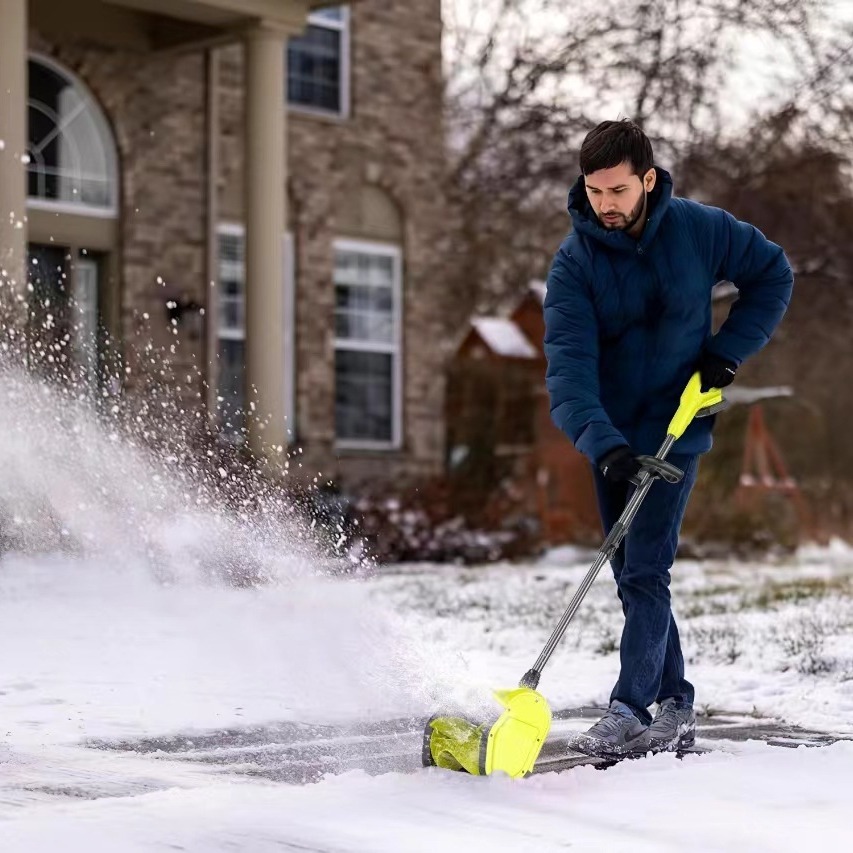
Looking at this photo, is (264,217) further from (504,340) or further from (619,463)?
(619,463)

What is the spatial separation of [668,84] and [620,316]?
12.7m

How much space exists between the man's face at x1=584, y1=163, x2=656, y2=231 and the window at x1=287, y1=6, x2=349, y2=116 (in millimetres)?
10605

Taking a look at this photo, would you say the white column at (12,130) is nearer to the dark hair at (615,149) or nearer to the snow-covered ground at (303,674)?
the snow-covered ground at (303,674)

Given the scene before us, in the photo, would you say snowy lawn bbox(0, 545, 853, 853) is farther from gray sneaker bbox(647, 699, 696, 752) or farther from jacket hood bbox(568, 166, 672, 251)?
jacket hood bbox(568, 166, 672, 251)

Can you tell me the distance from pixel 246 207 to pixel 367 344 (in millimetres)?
3278

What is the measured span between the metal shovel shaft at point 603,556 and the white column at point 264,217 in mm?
7783

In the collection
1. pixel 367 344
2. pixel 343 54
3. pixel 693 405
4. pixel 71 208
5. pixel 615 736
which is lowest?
pixel 615 736

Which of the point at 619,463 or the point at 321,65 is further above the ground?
the point at 321,65

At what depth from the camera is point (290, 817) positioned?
402 centimetres

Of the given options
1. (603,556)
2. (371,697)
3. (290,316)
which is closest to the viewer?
(603,556)

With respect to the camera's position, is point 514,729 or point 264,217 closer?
point 514,729

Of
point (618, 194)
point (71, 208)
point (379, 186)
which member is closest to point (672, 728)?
point (618, 194)

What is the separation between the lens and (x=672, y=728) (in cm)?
529

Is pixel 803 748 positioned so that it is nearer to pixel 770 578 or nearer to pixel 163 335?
→ pixel 770 578
